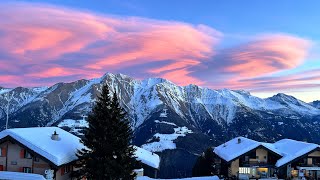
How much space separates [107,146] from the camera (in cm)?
4025

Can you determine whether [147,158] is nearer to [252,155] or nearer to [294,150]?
[252,155]

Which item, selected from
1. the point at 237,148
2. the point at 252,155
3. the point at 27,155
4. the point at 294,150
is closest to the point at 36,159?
the point at 27,155

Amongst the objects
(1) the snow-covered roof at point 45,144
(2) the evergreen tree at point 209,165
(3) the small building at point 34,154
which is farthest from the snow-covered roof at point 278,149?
(3) the small building at point 34,154

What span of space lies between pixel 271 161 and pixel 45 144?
3731 centimetres

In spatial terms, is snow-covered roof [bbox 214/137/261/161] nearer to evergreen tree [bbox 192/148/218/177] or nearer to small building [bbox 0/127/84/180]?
evergreen tree [bbox 192/148/218/177]

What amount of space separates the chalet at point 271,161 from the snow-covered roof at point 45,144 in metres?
27.9

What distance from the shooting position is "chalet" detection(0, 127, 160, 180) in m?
41.7

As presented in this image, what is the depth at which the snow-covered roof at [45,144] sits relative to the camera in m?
41.6

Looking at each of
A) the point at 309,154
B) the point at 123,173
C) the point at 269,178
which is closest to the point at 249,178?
the point at 269,178

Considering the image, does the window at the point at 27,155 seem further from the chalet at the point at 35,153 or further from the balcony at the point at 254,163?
the balcony at the point at 254,163

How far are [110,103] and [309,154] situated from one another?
3760 centimetres

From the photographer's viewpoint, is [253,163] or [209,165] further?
[209,165]

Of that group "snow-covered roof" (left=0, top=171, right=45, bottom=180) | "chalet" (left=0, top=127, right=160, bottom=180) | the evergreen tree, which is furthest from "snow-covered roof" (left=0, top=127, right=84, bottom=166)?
the evergreen tree

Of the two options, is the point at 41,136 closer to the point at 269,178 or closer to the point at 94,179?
the point at 94,179
